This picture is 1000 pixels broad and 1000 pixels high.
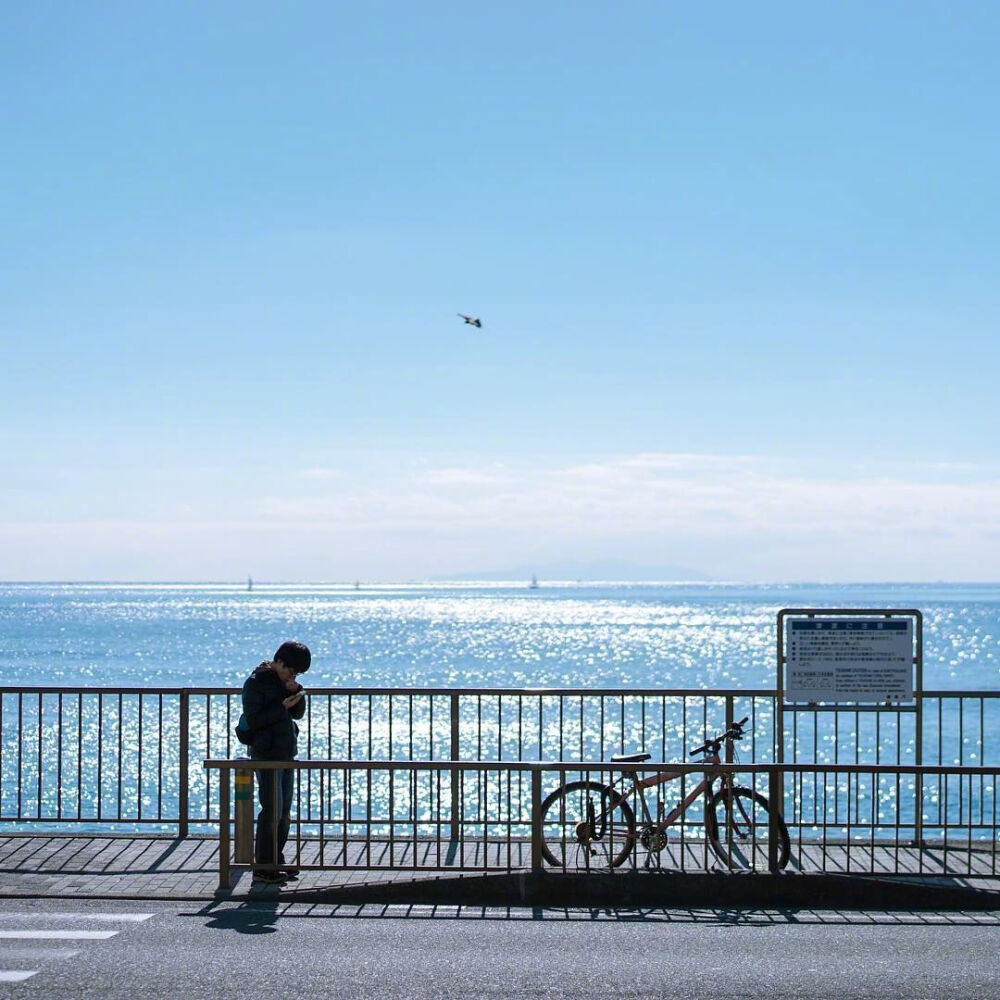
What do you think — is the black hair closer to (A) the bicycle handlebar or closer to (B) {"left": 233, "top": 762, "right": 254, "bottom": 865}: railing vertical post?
(B) {"left": 233, "top": 762, "right": 254, "bottom": 865}: railing vertical post

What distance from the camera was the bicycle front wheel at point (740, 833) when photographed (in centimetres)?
974

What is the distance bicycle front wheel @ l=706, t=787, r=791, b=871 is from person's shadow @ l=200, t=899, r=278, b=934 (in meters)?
3.18

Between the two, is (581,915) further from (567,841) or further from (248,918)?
(248,918)

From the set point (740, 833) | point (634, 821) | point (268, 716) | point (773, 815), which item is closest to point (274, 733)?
point (268, 716)

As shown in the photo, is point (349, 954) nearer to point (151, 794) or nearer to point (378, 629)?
point (151, 794)

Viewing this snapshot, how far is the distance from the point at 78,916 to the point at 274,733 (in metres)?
1.89

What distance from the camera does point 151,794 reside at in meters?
31.6

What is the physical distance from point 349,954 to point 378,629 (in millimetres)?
129131

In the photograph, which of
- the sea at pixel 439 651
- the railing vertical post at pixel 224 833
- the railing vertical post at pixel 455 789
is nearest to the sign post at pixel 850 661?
the railing vertical post at pixel 455 789

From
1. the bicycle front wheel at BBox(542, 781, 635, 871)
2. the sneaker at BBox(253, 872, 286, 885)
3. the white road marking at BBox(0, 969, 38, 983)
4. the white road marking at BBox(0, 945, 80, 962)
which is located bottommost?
the sneaker at BBox(253, 872, 286, 885)

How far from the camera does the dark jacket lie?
386 inches

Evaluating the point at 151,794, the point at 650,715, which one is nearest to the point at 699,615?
the point at 650,715

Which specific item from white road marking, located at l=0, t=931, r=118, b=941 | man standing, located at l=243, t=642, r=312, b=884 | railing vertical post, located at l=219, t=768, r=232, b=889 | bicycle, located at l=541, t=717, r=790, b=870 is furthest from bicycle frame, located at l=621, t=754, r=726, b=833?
white road marking, located at l=0, t=931, r=118, b=941

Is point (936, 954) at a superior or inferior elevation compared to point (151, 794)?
→ superior
